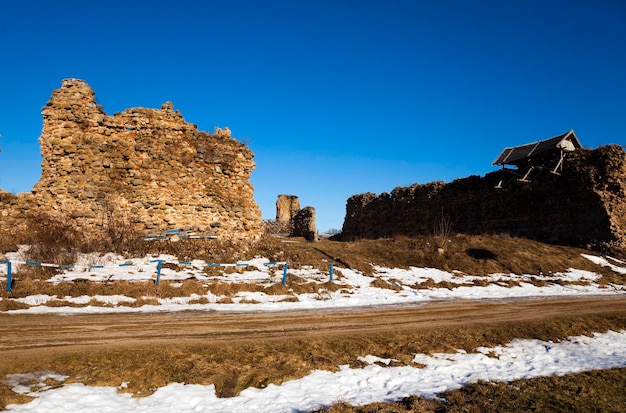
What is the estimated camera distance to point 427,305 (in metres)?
12.2

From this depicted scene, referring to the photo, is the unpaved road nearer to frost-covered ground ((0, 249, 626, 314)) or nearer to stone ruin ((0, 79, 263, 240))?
frost-covered ground ((0, 249, 626, 314))

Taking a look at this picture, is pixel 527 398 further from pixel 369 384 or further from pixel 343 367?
pixel 343 367

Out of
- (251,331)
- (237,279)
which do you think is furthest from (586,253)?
(251,331)

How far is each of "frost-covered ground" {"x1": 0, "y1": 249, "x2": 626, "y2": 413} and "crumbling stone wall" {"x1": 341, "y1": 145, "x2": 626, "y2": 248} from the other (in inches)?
352

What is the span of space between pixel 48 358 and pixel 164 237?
10.4 m

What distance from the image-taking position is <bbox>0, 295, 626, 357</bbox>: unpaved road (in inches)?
287

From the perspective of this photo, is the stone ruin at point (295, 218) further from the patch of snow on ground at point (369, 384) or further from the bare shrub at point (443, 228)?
the patch of snow on ground at point (369, 384)

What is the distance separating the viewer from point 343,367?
714 centimetres

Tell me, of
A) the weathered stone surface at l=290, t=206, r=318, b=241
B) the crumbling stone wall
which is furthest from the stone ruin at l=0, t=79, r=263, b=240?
the crumbling stone wall

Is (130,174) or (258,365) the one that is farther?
(130,174)

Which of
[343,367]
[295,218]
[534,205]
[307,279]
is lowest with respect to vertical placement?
[343,367]

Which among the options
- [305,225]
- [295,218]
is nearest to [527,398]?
[305,225]

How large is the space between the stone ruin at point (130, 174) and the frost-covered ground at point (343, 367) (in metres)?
2.93

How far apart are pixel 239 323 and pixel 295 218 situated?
3042 centimetres
